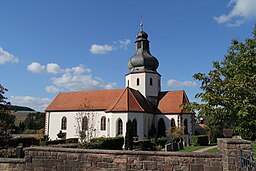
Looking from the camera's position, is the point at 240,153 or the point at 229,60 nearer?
the point at 240,153

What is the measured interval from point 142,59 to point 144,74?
2.58 metres

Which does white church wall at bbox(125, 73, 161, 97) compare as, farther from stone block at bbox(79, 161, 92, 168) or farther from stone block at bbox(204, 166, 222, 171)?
stone block at bbox(204, 166, 222, 171)

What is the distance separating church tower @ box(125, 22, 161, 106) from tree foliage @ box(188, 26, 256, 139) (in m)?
26.5

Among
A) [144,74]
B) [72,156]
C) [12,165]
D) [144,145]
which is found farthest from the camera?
[144,74]

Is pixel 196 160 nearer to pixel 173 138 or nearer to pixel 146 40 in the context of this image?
pixel 173 138

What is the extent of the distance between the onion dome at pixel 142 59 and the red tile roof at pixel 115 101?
4.29m

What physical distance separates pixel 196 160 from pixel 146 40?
35360 millimetres

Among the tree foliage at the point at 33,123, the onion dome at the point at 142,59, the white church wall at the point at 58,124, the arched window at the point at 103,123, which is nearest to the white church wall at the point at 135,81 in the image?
the onion dome at the point at 142,59

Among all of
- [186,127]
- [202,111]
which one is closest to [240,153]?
[202,111]

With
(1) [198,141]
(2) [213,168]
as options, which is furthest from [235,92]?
(1) [198,141]

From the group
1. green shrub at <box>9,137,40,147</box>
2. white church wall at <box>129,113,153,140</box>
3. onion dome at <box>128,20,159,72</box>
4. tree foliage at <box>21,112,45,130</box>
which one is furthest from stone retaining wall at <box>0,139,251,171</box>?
tree foliage at <box>21,112,45,130</box>

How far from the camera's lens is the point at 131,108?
107ft

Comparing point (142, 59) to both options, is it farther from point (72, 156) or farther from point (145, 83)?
point (72, 156)

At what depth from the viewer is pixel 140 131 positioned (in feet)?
109
